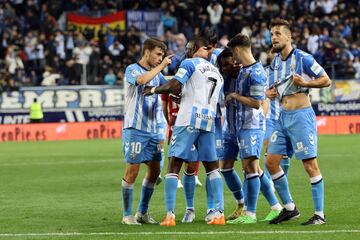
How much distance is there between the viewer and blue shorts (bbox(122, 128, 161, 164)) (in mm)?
13117

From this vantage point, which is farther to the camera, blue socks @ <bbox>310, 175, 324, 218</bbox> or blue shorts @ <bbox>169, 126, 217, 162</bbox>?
blue shorts @ <bbox>169, 126, 217, 162</bbox>

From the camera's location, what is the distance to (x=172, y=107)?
1767 cm

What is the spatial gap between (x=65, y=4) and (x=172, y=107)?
2755cm

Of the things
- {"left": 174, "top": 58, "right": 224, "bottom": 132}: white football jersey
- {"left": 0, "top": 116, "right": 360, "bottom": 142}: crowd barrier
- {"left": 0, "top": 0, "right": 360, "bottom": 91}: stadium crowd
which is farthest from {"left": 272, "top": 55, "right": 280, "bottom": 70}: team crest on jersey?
{"left": 0, "top": 0, "right": 360, "bottom": 91}: stadium crowd

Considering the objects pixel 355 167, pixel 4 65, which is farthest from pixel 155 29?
pixel 355 167

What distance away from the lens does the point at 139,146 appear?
13.1m

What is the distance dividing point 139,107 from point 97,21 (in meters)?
30.7

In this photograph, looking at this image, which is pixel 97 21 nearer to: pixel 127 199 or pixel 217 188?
pixel 127 199

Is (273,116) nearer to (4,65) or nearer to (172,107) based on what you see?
(172,107)

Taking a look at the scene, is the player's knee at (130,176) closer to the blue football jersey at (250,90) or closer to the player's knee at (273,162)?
the blue football jersey at (250,90)

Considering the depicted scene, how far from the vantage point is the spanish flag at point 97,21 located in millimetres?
43375

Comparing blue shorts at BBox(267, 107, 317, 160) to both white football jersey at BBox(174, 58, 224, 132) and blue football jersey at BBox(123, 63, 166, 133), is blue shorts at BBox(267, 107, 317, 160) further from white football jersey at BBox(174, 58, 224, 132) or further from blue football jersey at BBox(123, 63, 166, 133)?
blue football jersey at BBox(123, 63, 166, 133)

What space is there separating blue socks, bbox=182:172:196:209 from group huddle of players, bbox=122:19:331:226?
0.05 ft

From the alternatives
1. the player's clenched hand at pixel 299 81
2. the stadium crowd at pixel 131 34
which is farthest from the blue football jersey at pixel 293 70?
the stadium crowd at pixel 131 34
